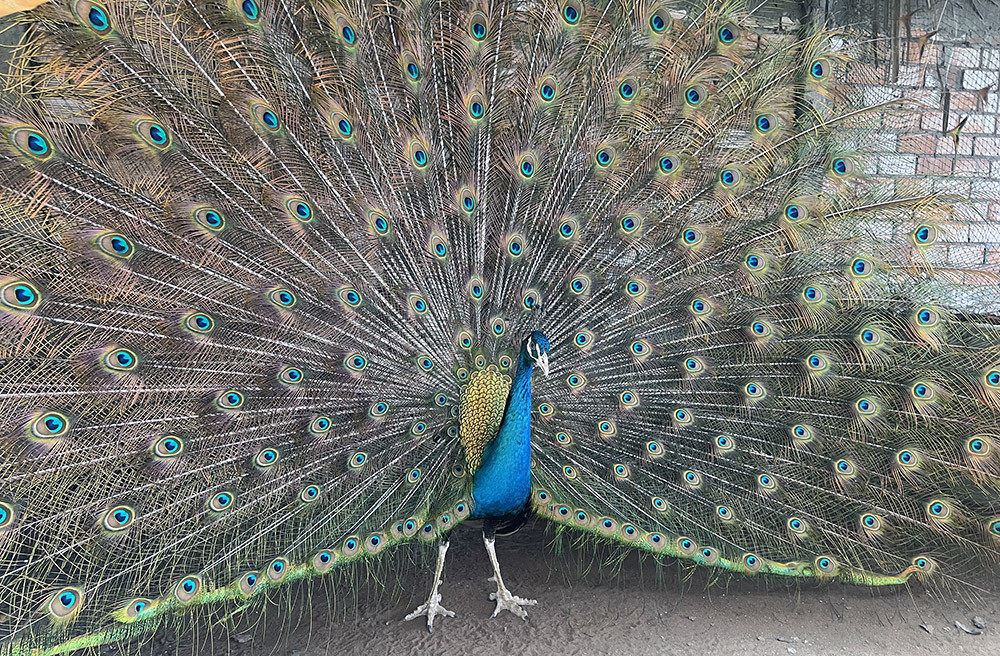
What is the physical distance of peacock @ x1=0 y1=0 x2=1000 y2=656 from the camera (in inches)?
73.6

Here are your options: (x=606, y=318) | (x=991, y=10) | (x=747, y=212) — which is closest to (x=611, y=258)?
(x=606, y=318)

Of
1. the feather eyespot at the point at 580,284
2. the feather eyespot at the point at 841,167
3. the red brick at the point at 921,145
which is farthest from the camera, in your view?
the red brick at the point at 921,145

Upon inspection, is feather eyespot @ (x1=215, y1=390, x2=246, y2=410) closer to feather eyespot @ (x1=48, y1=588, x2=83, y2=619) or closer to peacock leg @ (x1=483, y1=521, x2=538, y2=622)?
feather eyespot @ (x1=48, y1=588, x2=83, y2=619)

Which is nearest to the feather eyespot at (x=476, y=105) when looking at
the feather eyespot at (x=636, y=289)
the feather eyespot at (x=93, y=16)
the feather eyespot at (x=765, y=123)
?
the feather eyespot at (x=636, y=289)

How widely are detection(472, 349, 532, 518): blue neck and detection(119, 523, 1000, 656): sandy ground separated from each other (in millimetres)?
510

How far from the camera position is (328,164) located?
2.19 meters

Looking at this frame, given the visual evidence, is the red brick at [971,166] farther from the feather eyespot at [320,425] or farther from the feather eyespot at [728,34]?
the feather eyespot at [320,425]

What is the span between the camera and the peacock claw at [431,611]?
2.54 metres

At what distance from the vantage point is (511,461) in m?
2.34

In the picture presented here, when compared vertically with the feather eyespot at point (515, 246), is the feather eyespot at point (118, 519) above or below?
below

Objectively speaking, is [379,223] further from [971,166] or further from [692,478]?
[971,166]

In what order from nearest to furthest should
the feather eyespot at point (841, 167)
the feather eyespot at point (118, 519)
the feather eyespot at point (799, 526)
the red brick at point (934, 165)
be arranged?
1. the feather eyespot at point (118, 519)
2. the feather eyespot at point (841, 167)
3. the feather eyespot at point (799, 526)
4. the red brick at point (934, 165)

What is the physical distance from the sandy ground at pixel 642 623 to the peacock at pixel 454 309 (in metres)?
0.13

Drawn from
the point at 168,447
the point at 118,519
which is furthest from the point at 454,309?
the point at 118,519
